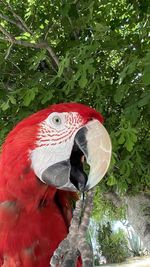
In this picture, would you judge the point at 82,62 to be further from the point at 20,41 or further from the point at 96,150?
the point at 96,150

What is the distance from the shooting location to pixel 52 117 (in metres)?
0.82

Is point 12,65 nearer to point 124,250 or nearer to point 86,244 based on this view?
point 86,244

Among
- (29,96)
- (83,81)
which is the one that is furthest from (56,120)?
(29,96)

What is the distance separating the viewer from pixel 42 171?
0.77 metres

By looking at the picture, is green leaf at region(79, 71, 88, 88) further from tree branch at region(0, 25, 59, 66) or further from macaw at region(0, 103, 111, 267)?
macaw at region(0, 103, 111, 267)

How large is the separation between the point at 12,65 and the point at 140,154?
647 millimetres

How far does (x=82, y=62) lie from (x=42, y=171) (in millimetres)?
639

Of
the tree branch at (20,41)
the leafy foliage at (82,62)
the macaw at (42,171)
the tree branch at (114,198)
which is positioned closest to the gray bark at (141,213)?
the tree branch at (114,198)

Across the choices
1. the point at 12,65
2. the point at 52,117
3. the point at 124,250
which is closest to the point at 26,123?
the point at 52,117

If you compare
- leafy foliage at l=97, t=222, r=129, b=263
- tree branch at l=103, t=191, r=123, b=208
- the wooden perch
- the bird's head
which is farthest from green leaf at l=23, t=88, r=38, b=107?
leafy foliage at l=97, t=222, r=129, b=263

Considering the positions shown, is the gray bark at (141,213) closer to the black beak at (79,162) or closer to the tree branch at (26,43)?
the tree branch at (26,43)

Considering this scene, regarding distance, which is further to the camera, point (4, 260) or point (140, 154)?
point (140, 154)

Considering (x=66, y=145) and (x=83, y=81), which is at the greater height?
(x=83, y=81)

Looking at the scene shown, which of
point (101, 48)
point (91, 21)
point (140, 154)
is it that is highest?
point (91, 21)
